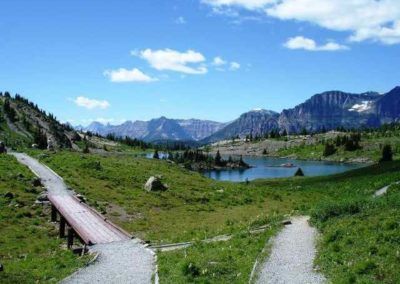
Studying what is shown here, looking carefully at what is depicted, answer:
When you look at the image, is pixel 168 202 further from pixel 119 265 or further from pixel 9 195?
pixel 119 265

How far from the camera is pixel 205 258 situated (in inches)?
1027

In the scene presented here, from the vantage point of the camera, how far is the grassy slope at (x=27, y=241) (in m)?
27.2

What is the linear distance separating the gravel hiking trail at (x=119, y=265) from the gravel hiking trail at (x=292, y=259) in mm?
6456

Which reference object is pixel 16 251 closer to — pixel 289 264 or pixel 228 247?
pixel 228 247

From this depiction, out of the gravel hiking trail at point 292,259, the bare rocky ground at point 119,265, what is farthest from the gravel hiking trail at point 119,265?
the gravel hiking trail at point 292,259

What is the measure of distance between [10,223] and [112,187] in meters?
22.6

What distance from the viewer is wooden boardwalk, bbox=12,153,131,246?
3528cm

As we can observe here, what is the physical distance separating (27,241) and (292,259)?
73.7 feet

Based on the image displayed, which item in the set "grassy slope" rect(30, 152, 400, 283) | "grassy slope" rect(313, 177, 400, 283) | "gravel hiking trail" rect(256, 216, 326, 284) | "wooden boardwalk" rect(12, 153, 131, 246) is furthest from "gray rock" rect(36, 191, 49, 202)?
"grassy slope" rect(313, 177, 400, 283)

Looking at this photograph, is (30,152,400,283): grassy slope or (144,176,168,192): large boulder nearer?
(30,152,400,283): grassy slope

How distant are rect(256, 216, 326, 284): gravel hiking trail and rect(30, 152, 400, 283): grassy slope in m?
0.80

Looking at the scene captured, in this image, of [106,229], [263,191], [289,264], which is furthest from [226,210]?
[289,264]

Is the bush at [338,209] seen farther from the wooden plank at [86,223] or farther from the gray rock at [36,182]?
the gray rock at [36,182]

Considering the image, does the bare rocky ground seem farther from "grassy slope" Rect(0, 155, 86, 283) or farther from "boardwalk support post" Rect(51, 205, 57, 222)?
"boardwalk support post" Rect(51, 205, 57, 222)
